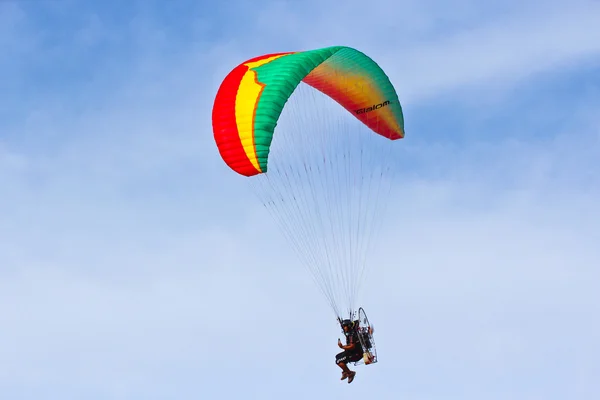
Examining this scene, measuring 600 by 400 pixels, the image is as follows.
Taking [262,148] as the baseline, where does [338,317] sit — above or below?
below

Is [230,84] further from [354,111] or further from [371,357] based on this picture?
[371,357]

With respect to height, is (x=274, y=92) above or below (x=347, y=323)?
above

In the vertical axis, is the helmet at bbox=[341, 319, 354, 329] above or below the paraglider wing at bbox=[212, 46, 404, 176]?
below

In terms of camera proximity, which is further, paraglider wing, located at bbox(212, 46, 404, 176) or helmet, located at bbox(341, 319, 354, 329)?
helmet, located at bbox(341, 319, 354, 329)

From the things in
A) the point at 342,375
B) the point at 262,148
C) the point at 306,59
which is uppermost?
the point at 306,59

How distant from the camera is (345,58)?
40.3 meters

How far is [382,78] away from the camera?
41281 mm

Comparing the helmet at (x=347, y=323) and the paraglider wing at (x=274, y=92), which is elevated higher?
the paraglider wing at (x=274, y=92)

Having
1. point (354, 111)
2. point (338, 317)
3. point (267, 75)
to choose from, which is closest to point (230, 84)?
point (267, 75)

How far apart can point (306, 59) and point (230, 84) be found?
8.01ft

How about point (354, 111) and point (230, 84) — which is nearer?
point (230, 84)

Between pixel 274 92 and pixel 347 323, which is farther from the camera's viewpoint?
pixel 347 323

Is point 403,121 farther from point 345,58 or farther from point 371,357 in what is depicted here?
point 371,357

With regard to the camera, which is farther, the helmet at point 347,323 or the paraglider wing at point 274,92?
the helmet at point 347,323
